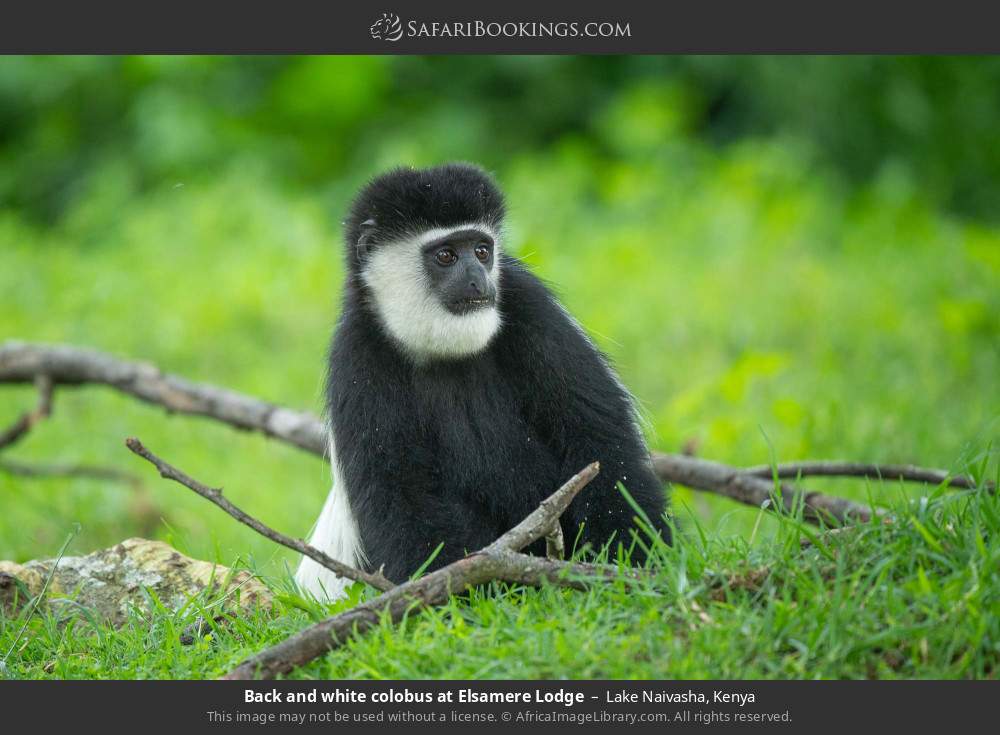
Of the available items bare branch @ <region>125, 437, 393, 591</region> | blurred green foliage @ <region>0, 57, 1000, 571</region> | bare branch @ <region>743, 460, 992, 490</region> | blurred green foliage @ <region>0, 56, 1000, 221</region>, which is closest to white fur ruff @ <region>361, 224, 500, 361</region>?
bare branch @ <region>125, 437, 393, 591</region>

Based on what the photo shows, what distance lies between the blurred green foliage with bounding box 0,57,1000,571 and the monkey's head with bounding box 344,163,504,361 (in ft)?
5.96

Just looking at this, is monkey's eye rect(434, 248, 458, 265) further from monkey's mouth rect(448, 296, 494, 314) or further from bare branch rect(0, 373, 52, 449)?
bare branch rect(0, 373, 52, 449)

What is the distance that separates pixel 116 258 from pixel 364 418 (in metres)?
6.19

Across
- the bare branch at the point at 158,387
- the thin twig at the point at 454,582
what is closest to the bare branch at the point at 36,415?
the bare branch at the point at 158,387

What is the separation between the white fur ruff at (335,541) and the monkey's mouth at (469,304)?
53 centimetres

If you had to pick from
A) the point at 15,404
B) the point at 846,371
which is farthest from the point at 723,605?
the point at 15,404

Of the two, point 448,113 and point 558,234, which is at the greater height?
point 448,113

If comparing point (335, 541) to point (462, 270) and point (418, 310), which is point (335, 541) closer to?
point (418, 310)

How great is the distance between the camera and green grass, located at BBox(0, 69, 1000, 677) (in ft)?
7.89

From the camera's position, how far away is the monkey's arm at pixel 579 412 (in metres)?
3.22

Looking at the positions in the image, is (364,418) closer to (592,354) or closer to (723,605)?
(592,354)

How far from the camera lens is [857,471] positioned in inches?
150

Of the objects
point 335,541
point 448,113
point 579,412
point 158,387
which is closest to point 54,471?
point 158,387

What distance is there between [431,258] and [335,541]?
3.14 feet
